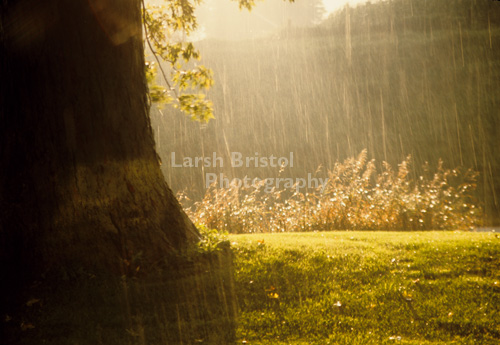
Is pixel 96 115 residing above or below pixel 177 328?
above

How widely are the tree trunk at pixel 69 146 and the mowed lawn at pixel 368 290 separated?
1279 millimetres

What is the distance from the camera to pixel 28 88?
13.4 feet

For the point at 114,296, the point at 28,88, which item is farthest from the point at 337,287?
the point at 28,88

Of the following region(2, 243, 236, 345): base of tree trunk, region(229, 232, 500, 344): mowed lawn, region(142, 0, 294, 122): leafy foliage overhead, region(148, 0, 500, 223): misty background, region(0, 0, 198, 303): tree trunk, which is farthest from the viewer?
region(148, 0, 500, 223): misty background

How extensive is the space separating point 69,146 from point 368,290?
3.47m

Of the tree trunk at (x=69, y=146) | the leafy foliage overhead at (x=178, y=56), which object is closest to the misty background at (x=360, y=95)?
the leafy foliage overhead at (x=178, y=56)

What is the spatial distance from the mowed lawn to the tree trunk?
1.28 m

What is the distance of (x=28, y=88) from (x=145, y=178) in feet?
4.75

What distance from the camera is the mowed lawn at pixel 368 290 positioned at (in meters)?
3.76

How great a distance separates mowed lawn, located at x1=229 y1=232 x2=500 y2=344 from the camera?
3.76m

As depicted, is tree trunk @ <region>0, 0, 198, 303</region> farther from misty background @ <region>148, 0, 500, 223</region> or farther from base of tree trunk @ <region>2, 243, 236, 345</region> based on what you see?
misty background @ <region>148, 0, 500, 223</region>

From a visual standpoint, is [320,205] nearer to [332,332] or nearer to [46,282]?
[332,332]

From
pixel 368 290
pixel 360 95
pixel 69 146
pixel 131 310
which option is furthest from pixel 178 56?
pixel 360 95

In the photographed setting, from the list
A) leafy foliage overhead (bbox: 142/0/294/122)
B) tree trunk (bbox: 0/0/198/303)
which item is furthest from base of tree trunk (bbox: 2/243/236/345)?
leafy foliage overhead (bbox: 142/0/294/122)
